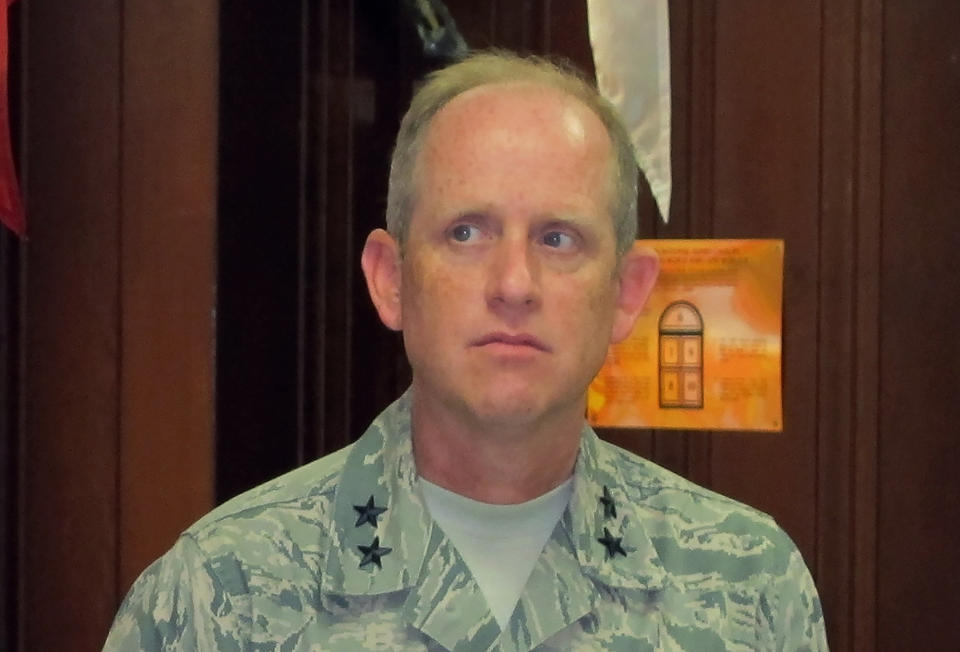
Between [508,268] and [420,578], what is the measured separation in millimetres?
280

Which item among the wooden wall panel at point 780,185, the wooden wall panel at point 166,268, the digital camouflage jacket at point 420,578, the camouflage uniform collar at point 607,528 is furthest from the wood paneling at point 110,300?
the wooden wall panel at point 780,185

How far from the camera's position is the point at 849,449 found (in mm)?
1355

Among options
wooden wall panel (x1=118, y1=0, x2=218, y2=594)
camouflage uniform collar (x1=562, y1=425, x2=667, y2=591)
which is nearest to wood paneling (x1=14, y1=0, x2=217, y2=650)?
wooden wall panel (x1=118, y1=0, x2=218, y2=594)

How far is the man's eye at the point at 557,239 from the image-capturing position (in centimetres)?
95

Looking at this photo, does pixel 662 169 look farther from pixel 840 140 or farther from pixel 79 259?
pixel 79 259

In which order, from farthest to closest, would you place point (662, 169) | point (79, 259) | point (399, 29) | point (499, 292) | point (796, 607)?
point (399, 29) → point (662, 169) → point (79, 259) → point (796, 607) → point (499, 292)

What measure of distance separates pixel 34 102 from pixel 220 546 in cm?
54

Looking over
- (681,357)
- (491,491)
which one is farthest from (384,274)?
(681,357)

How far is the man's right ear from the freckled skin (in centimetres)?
4

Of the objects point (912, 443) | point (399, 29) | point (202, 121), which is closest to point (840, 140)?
point (912, 443)

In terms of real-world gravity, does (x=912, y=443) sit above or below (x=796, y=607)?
above

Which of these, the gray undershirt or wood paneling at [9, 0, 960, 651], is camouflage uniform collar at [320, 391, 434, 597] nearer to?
the gray undershirt

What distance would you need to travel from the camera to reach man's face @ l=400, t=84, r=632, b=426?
0.91 m

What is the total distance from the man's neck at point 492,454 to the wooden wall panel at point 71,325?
1.16 ft
